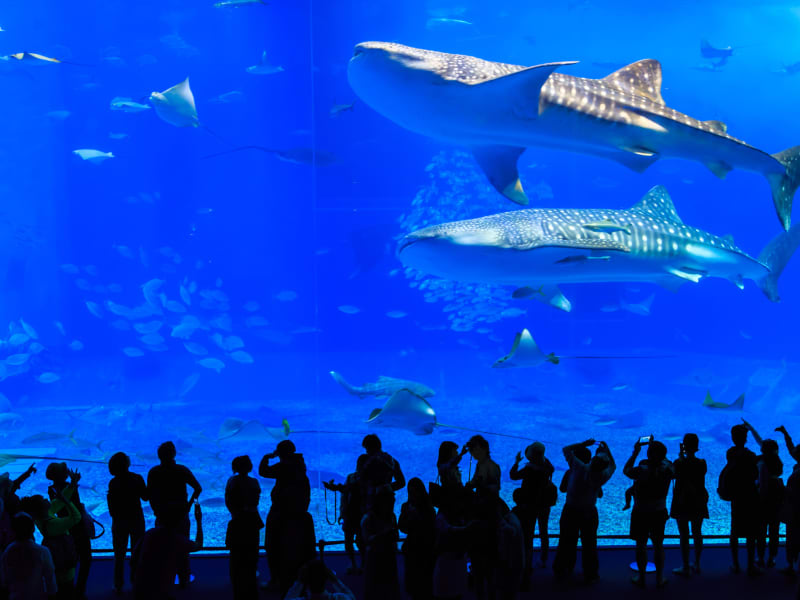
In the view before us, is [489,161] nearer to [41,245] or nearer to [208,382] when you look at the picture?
[208,382]

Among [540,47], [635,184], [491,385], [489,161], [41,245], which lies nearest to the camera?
[489,161]

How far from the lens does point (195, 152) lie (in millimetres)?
32844

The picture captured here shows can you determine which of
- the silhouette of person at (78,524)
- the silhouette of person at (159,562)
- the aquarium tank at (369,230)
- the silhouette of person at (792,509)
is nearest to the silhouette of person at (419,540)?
the silhouette of person at (159,562)

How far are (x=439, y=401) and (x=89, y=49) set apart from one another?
69.8ft

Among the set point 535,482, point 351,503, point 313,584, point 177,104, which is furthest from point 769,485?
point 177,104

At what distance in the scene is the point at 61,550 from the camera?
2.50 metres

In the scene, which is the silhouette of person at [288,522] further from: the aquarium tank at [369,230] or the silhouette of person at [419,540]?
the aquarium tank at [369,230]

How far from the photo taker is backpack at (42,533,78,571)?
2.49 metres

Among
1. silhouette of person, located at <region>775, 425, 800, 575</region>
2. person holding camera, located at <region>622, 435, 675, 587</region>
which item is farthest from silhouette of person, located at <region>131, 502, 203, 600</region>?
silhouette of person, located at <region>775, 425, 800, 575</region>

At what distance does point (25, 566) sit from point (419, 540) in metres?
1.50

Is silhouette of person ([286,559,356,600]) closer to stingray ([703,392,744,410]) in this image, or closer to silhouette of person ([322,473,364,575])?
silhouette of person ([322,473,364,575])

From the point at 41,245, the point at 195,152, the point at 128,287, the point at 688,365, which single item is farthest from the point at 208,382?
the point at 688,365

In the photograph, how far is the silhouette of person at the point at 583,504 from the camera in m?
3.06

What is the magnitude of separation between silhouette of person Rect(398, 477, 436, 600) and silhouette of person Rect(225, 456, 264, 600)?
80 cm
